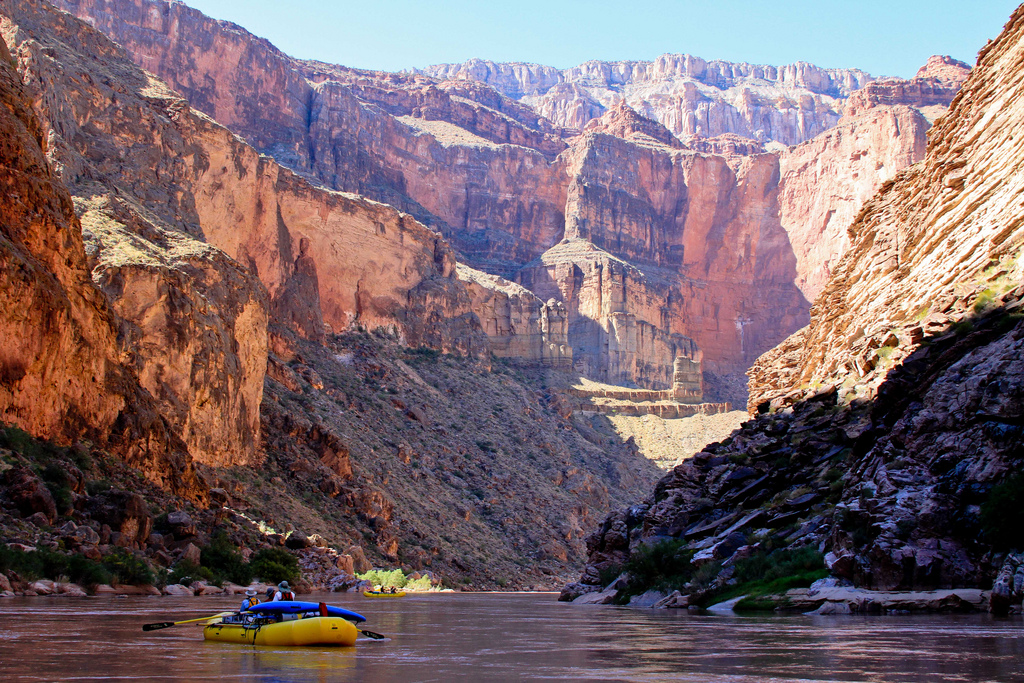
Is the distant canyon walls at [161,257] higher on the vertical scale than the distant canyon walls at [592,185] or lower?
lower


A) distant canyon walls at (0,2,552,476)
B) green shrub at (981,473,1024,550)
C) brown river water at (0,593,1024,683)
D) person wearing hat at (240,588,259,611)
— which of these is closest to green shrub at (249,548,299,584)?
distant canyon walls at (0,2,552,476)

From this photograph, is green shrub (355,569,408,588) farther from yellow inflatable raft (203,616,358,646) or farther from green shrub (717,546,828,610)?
yellow inflatable raft (203,616,358,646)

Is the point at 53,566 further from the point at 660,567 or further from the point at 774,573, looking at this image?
the point at 774,573

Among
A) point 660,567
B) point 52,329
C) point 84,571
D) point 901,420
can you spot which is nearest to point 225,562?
point 84,571

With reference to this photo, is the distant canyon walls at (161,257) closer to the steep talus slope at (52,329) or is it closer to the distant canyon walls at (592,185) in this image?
the steep talus slope at (52,329)

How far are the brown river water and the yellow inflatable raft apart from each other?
0.27 m

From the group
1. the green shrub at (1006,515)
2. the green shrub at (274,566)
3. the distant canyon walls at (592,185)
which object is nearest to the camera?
the green shrub at (1006,515)

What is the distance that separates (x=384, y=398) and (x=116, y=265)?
36.1 metres

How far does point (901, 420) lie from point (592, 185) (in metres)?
145

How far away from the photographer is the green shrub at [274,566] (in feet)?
121

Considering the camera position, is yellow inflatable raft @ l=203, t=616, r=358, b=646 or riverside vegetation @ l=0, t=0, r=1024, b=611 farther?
riverside vegetation @ l=0, t=0, r=1024, b=611

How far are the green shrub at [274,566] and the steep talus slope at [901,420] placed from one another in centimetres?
1140

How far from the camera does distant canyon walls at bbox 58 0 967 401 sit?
131875mm

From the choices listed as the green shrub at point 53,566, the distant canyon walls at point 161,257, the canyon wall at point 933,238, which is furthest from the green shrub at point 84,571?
the canyon wall at point 933,238
